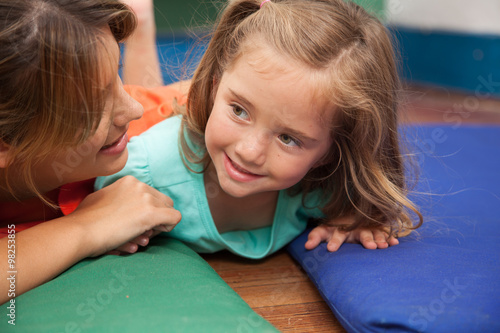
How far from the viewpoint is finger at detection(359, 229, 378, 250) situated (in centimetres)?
112

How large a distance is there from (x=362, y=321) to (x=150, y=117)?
943 millimetres

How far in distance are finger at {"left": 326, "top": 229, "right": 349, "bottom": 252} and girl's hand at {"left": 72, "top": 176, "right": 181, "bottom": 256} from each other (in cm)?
34

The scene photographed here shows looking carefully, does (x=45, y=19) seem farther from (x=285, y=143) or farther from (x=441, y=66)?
(x=441, y=66)

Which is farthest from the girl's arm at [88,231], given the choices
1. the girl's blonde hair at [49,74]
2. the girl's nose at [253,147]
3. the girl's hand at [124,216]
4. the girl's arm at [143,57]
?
the girl's arm at [143,57]

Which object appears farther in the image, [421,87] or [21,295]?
[421,87]

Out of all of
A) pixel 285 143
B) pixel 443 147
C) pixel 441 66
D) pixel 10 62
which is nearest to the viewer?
pixel 10 62

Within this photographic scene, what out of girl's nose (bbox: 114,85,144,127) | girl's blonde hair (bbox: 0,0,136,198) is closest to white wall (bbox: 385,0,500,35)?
girl's nose (bbox: 114,85,144,127)

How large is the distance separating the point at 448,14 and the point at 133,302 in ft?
9.72

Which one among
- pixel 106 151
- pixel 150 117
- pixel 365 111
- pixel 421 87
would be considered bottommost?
pixel 421 87

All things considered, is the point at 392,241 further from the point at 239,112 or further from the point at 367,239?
the point at 239,112

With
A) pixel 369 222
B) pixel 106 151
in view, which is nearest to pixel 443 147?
pixel 369 222

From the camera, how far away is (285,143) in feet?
3.34

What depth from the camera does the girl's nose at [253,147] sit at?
99cm

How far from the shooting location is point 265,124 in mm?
985
